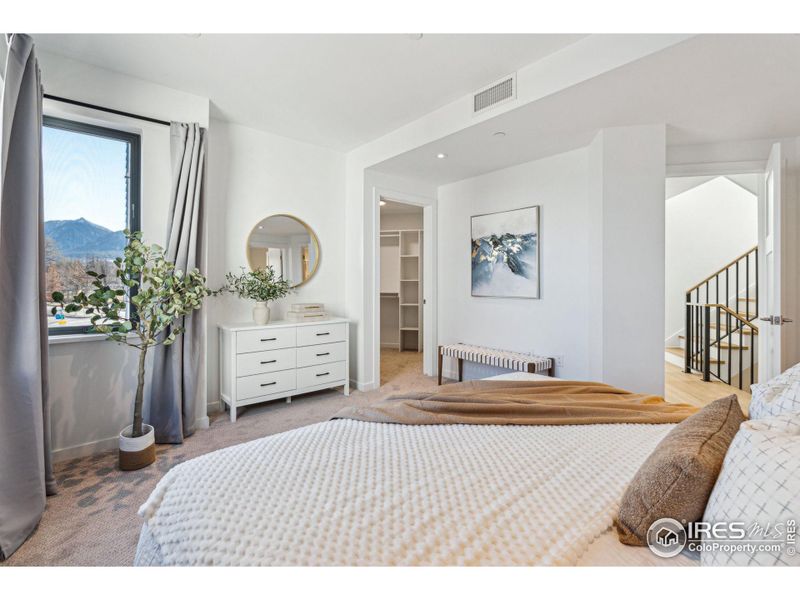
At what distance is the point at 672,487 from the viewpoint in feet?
2.91

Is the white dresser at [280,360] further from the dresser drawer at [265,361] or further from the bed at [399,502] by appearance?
the bed at [399,502]

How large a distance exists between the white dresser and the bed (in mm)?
1895

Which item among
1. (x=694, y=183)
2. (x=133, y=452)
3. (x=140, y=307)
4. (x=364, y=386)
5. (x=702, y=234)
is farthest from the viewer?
(x=702, y=234)

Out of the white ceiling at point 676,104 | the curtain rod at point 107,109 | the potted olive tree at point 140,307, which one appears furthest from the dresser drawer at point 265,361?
the white ceiling at point 676,104

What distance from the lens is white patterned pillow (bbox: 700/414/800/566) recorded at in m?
0.72

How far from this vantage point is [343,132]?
3.58 metres

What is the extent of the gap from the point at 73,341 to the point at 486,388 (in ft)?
8.32

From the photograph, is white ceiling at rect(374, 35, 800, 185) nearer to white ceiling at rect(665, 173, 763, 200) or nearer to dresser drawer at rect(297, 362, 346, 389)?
dresser drawer at rect(297, 362, 346, 389)

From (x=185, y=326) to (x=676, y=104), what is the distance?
11.9 feet

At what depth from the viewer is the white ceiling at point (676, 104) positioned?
192cm

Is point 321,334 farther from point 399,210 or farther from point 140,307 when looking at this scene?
point 399,210

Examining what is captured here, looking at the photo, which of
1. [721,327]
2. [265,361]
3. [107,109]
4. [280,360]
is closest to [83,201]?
[107,109]

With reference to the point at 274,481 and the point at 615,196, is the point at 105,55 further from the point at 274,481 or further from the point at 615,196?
the point at 615,196
